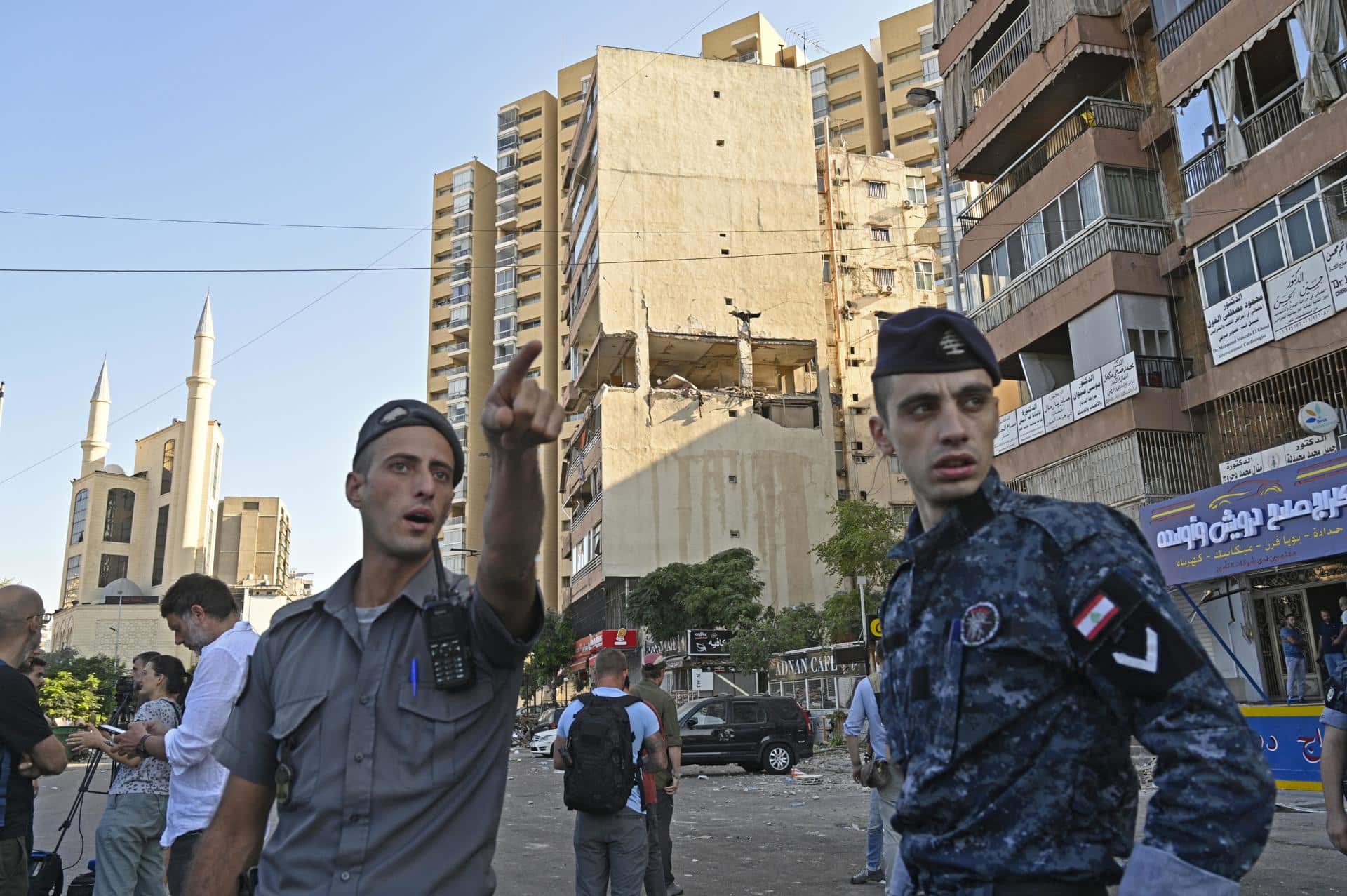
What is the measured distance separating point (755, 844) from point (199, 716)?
321 inches

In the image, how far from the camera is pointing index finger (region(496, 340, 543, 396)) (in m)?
1.91

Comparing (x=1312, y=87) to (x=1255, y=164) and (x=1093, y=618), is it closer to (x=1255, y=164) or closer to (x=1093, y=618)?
(x=1255, y=164)

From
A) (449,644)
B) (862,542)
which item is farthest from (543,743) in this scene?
(449,644)

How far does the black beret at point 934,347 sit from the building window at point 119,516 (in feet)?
358

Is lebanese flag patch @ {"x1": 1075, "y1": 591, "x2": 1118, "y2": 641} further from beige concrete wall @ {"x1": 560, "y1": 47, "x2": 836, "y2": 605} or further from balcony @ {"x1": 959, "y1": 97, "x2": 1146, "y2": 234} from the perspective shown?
beige concrete wall @ {"x1": 560, "y1": 47, "x2": 836, "y2": 605}

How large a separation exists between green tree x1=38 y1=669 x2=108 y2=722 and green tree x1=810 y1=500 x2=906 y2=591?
42.5 meters

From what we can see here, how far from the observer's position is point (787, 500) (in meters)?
48.0

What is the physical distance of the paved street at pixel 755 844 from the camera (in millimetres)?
8609

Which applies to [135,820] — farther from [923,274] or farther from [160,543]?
[160,543]

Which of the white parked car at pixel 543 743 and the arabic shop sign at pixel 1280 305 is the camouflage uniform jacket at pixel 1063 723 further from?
the white parked car at pixel 543 743

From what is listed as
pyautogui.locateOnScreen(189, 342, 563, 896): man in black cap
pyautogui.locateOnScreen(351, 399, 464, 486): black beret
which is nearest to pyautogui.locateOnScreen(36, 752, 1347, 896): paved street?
pyautogui.locateOnScreen(189, 342, 563, 896): man in black cap

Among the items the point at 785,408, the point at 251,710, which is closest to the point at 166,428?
the point at 785,408

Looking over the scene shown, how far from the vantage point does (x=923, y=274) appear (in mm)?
64375

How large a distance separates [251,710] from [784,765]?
21369 mm
